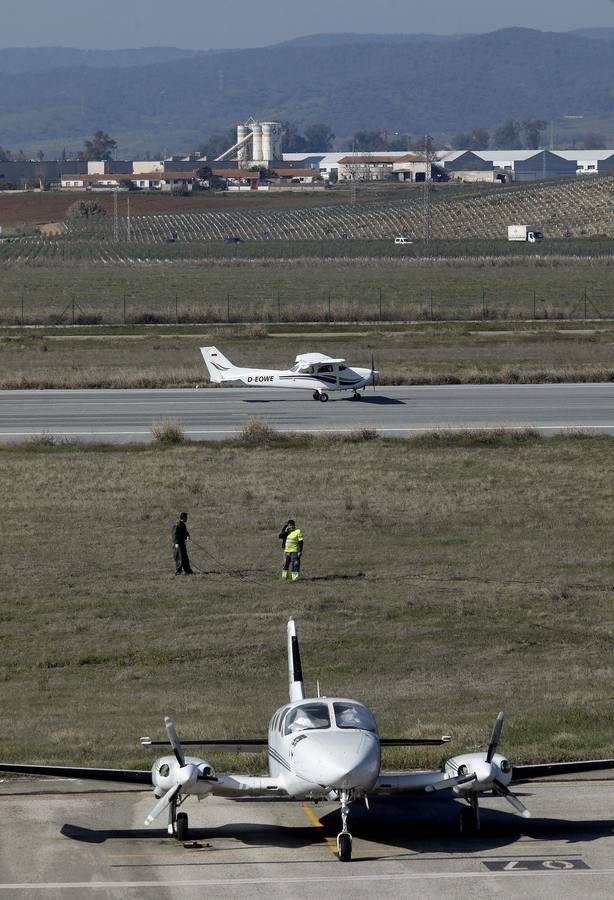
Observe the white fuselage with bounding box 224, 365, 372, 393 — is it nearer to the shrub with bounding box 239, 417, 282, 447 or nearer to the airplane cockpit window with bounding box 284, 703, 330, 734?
the shrub with bounding box 239, 417, 282, 447

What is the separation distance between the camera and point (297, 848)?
15.3 m

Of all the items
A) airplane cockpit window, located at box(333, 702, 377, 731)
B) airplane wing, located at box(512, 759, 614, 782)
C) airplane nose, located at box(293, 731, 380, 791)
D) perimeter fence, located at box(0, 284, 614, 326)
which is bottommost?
airplane wing, located at box(512, 759, 614, 782)

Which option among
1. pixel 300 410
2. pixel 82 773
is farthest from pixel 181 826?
pixel 300 410

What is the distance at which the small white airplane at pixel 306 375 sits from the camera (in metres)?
58.8

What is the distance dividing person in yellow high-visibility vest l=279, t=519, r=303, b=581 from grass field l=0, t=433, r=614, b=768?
517 millimetres

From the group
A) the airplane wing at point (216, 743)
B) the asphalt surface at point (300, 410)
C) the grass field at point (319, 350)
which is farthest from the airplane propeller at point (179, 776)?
the grass field at point (319, 350)

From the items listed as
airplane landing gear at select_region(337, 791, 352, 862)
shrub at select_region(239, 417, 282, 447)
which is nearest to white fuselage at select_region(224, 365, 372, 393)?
shrub at select_region(239, 417, 282, 447)

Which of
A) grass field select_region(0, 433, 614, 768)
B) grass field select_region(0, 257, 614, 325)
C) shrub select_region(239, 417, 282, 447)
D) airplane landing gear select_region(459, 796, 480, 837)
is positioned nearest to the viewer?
airplane landing gear select_region(459, 796, 480, 837)

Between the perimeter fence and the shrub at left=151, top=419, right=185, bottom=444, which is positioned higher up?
the perimeter fence

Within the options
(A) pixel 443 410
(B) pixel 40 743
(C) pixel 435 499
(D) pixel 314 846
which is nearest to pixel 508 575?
(C) pixel 435 499

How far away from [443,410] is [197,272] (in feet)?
310

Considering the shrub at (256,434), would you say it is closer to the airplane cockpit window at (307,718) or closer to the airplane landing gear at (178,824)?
the airplane cockpit window at (307,718)

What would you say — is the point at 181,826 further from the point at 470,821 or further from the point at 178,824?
the point at 470,821

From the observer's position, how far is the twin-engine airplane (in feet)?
47.4
